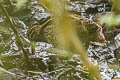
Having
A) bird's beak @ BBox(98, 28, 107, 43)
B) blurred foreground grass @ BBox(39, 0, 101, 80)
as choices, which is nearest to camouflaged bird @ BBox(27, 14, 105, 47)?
bird's beak @ BBox(98, 28, 107, 43)

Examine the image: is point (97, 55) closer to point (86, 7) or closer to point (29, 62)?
→ point (29, 62)

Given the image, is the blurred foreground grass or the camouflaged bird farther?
the camouflaged bird

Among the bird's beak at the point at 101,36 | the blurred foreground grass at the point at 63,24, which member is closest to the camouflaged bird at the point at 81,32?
the bird's beak at the point at 101,36

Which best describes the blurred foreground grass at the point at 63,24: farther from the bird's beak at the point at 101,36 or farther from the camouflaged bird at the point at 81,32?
the bird's beak at the point at 101,36

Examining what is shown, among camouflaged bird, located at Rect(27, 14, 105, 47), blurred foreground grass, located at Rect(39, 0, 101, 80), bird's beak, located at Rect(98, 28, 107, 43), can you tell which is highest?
blurred foreground grass, located at Rect(39, 0, 101, 80)

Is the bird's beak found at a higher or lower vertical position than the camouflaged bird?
lower

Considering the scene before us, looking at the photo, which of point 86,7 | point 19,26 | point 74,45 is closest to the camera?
point 74,45

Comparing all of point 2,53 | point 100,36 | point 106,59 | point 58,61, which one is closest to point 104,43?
point 100,36

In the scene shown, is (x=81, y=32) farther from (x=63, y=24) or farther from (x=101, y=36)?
(x=63, y=24)

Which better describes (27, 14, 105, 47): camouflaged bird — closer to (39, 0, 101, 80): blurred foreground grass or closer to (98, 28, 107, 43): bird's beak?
(98, 28, 107, 43): bird's beak
